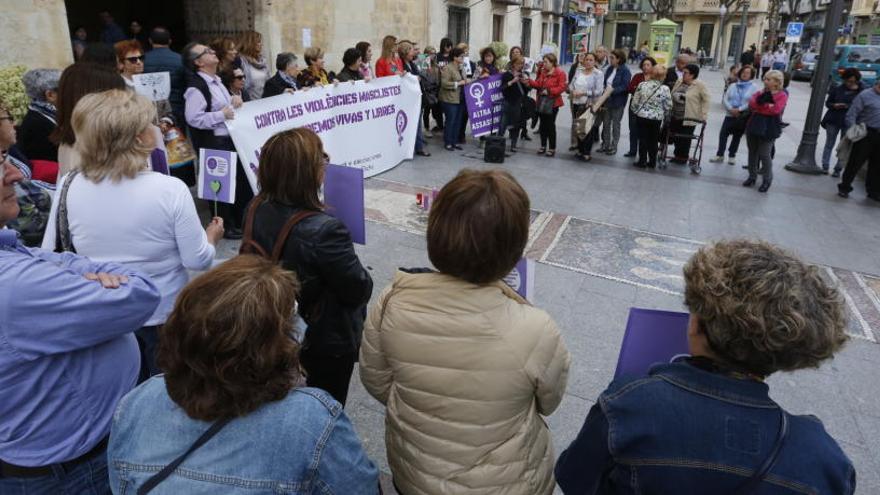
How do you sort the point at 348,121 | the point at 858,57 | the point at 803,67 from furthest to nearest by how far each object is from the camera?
the point at 803,67 < the point at 858,57 < the point at 348,121

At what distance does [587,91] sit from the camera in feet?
28.9

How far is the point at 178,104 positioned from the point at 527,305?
5.04m

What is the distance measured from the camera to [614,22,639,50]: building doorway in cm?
5404

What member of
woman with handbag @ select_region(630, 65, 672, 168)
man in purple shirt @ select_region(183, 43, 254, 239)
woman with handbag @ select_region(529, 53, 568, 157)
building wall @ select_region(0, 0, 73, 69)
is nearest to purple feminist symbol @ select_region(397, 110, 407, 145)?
woman with handbag @ select_region(529, 53, 568, 157)

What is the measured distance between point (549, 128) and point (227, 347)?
8.53 metres

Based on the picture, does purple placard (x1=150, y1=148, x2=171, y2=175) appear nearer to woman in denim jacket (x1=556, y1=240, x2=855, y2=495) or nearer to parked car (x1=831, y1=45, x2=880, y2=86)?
woman in denim jacket (x1=556, y1=240, x2=855, y2=495)

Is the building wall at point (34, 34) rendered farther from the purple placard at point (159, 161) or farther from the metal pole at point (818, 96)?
the metal pole at point (818, 96)

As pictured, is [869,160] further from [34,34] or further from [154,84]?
[34,34]

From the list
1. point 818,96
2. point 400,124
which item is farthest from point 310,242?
point 818,96

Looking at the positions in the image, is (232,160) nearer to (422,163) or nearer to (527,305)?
(527,305)

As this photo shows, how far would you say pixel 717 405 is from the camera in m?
1.18

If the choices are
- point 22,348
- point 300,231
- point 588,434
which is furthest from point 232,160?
point 588,434

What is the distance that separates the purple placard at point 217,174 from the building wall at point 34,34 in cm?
386

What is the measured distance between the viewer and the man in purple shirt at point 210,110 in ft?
16.1
